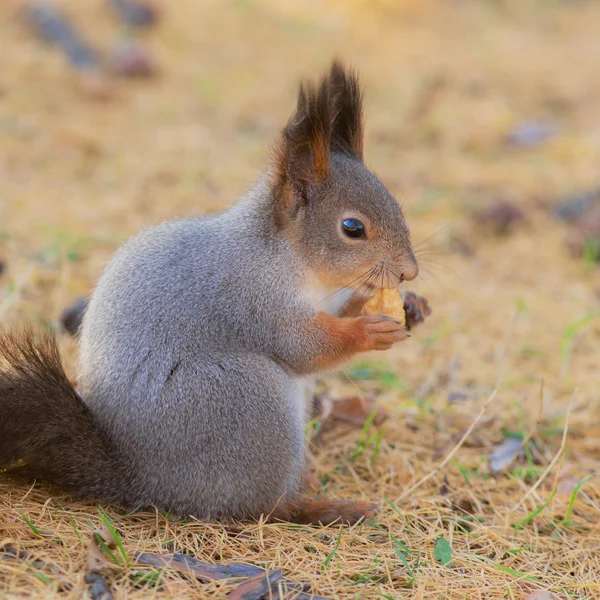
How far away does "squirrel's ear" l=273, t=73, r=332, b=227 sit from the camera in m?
1.99

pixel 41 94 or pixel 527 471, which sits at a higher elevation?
pixel 41 94

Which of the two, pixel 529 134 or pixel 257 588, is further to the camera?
pixel 529 134

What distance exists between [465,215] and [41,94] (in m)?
3.14

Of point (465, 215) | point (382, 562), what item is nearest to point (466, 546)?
point (382, 562)

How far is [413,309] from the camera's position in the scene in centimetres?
236

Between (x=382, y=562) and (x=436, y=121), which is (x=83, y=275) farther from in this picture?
(x=436, y=121)

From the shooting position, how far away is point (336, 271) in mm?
2117

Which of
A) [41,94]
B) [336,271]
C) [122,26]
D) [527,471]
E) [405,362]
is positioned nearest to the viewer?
[336,271]

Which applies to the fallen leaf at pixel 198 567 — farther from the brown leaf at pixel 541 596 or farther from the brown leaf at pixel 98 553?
the brown leaf at pixel 541 596

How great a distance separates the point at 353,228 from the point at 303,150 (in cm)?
25

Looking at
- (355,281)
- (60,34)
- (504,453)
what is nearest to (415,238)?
(504,453)

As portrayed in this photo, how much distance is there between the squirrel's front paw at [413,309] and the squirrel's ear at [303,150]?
0.49 m

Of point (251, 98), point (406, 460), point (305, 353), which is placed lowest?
point (406, 460)

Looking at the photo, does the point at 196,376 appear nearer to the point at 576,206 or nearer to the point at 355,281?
the point at 355,281
